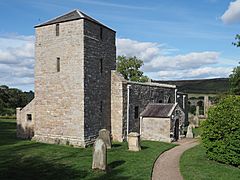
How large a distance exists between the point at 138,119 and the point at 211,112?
1014cm

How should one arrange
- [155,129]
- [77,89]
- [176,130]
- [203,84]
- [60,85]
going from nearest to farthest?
[77,89]
[60,85]
[155,129]
[176,130]
[203,84]

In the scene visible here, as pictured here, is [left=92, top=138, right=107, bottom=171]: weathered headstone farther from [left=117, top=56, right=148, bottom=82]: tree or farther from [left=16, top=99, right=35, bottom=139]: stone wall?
[left=117, top=56, right=148, bottom=82]: tree

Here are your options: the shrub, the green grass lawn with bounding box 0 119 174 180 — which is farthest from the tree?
the shrub

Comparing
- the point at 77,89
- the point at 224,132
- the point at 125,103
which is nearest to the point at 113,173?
the point at 224,132

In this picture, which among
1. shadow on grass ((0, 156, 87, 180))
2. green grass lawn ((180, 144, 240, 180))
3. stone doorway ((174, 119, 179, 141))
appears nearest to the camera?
green grass lawn ((180, 144, 240, 180))

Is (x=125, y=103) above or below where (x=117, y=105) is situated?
above

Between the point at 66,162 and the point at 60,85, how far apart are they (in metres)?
7.46

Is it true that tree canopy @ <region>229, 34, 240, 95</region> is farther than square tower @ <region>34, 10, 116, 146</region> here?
Yes

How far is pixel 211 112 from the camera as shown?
15812 mm

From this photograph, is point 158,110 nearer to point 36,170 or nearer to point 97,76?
point 97,76

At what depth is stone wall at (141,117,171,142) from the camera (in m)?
24.0

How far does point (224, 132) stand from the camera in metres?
14.8

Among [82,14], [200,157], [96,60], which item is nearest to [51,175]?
[200,157]

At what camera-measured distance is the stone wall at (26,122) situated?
2441 cm
